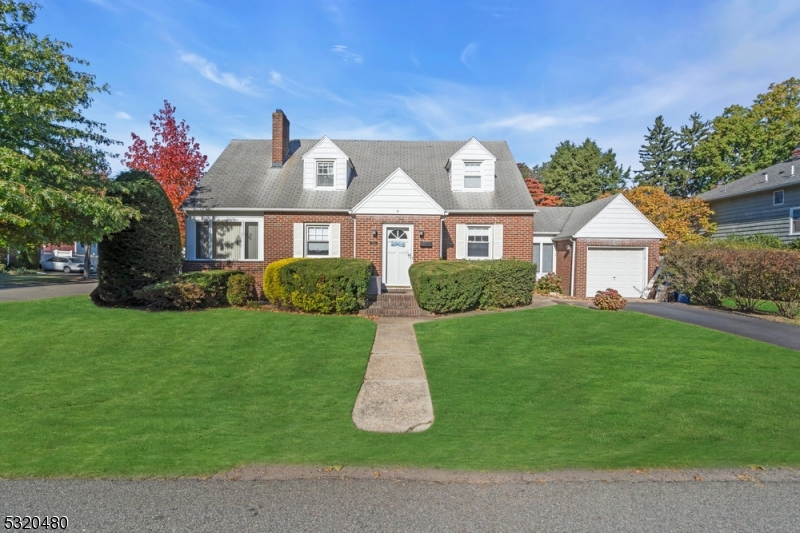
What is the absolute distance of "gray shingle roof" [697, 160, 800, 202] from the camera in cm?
2292

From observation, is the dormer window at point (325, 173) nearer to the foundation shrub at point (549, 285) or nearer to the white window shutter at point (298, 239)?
the white window shutter at point (298, 239)

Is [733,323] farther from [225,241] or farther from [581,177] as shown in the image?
[581,177]

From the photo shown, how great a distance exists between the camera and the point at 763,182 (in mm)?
24734

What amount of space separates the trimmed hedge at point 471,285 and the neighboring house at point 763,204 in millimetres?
17386

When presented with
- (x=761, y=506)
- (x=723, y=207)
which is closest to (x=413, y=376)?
(x=761, y=506)

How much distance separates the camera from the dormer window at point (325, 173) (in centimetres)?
1828

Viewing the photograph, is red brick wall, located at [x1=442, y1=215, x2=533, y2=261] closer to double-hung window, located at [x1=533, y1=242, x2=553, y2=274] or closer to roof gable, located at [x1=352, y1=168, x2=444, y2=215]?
roof gable, located at [x1=352, y1=168, x2=444, y2=215]

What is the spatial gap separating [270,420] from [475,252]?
12853 millimetres

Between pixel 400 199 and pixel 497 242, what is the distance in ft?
13.7

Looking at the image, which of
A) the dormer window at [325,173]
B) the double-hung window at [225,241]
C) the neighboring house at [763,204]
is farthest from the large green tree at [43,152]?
the neighboring house at [763,204]

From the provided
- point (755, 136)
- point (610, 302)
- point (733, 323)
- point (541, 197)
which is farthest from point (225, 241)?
point (755, 136)

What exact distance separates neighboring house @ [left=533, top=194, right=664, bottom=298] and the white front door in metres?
7.12

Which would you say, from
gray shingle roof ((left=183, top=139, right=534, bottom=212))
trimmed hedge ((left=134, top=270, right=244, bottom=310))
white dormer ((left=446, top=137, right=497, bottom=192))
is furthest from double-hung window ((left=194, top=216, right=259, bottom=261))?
white dormer ((left=446, top=137, right=497, bottom=192))

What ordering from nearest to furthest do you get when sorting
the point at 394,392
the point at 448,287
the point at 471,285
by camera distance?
the point at 394,392
the point at 448,287
the point at 471,285
